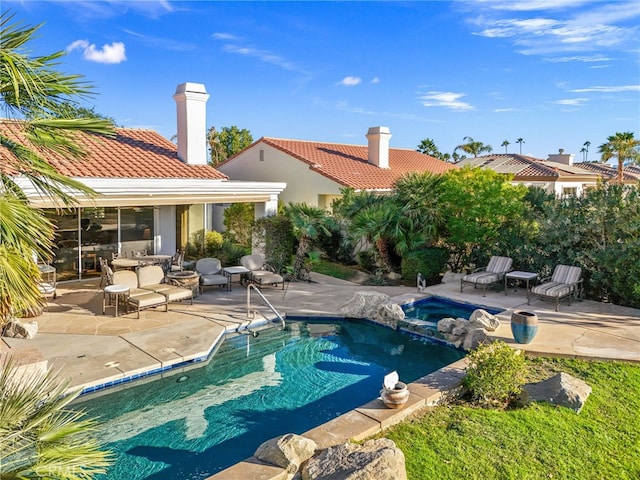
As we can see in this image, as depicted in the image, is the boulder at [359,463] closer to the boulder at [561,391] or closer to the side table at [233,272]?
the boulder at [561,391]

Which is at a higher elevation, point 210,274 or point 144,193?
point 144,193

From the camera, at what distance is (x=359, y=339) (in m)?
14.6

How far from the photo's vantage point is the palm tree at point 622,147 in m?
48.7

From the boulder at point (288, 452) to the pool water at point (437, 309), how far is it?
946cm

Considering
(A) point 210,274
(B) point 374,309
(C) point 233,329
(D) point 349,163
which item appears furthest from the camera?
(D) point 349,163

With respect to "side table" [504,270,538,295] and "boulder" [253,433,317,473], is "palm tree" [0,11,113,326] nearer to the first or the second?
"boulder" [253,433,317,473]

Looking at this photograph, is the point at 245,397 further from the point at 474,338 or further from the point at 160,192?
the point at 160,192

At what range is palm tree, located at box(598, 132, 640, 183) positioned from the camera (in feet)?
160

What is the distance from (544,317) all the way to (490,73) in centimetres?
1411

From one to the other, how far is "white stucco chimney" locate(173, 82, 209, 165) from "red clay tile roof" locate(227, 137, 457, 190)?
26.1 ft

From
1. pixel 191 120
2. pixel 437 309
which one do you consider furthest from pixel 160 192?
pixel 437 309

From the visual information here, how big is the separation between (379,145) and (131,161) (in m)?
18.0

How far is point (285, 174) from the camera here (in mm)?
31703

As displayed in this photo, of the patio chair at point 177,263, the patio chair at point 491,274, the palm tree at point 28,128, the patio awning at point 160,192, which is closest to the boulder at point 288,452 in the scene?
the palm tree at point 28,128
